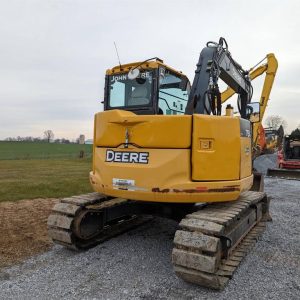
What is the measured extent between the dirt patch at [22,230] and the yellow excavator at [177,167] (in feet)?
1.95

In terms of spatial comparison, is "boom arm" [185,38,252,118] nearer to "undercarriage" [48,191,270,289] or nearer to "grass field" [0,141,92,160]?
"undercarriage" [48,191,270,289]

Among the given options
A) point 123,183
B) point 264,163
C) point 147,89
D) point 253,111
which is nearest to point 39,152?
point 264,163

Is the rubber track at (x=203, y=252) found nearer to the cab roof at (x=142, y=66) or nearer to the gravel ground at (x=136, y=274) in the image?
the gravel ground at (x=136, y=274)

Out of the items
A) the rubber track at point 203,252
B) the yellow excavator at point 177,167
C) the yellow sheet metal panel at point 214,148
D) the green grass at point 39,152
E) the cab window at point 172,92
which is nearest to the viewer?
the rubber track at point 203,252

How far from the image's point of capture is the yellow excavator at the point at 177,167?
4.53 metres

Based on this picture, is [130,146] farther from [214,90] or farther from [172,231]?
[172,231]

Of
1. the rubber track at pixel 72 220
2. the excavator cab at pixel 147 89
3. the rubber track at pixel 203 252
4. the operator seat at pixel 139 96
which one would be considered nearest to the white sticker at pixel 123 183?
the rubber track at pixel 72 220

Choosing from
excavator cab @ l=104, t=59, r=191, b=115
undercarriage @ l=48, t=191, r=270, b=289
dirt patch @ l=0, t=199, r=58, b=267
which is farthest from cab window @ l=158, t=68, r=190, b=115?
dirt patch @ l=0, t=199, r=58, b=267

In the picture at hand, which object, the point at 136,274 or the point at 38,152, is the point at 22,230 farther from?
the point at 38,152

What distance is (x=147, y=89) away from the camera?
18.0ft

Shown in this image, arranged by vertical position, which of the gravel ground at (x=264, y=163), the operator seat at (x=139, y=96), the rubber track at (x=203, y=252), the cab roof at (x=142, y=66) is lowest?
the rubber track at (x=203, y=252)

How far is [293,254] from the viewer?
5.66 metres

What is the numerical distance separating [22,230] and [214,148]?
407 centimetres

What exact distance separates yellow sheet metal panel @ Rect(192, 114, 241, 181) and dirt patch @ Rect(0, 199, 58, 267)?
2.95 meters
